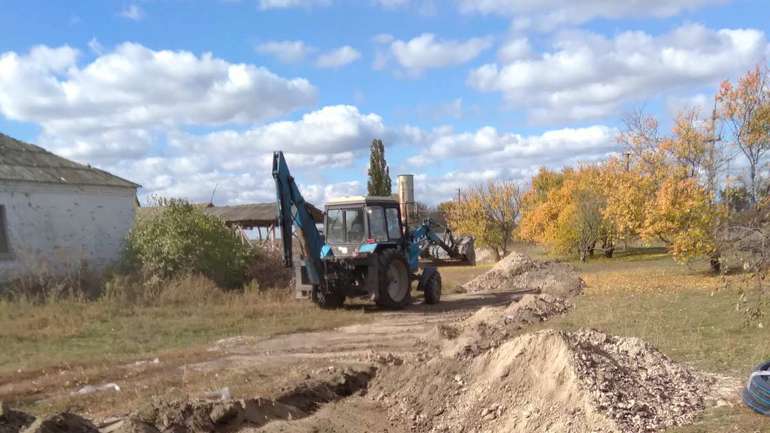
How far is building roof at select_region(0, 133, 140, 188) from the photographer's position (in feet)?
67.6

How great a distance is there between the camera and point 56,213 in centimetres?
2148

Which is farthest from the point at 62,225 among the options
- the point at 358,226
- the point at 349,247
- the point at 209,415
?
the point at 209,415

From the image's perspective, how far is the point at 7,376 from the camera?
10172mm

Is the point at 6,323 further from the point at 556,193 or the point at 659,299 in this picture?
the point at 556,193

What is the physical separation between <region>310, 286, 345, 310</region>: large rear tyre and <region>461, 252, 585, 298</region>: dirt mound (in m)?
6.90

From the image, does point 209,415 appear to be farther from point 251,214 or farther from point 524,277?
point 251,214

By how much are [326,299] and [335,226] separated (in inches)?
75.6

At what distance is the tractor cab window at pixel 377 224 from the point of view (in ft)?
58.6

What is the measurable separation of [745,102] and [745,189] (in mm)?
5351

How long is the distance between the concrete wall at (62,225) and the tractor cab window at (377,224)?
9263 mm

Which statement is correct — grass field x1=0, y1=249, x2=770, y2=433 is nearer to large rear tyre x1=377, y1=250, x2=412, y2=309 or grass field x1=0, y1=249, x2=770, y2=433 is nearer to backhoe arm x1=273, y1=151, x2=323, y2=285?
large rear tyre x1=377, y1=250, x2=412, y2=309

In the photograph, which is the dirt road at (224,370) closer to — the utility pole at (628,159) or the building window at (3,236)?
the building window at (3,236)

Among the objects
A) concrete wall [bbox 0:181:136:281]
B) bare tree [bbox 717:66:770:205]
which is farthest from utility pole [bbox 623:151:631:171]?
concrete wall [bbox 0:181:136:281]

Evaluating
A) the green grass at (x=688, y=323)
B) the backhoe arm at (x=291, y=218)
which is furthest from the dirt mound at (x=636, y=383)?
the backhoe arm at (x=291, y=218)
